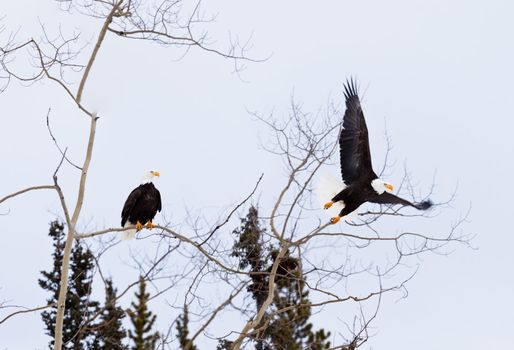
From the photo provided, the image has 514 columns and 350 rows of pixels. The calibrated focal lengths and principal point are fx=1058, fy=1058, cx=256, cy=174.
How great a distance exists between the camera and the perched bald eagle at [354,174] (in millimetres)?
11328

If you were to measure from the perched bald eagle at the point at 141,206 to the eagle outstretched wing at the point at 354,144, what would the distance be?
2.11 m

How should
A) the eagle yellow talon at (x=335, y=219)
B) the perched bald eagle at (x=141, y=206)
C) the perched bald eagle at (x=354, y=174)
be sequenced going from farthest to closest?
the perched bald eagle at (x=354, y=174) < the perched bald eagle at (x=141, y=206) < the eagle yellow talon at (x=335, y=219)

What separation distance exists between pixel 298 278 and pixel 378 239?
836mm

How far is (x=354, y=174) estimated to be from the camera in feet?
38.2

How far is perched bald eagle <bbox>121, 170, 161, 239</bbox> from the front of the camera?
430 inches

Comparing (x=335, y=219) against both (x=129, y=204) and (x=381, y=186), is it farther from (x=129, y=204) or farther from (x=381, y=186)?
Answer: (x=129, y=204)

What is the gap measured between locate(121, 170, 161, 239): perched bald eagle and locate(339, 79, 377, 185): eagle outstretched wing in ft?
6.92

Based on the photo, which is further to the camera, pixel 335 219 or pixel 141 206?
pixel 141 206

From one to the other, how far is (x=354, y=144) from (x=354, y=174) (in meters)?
0.33

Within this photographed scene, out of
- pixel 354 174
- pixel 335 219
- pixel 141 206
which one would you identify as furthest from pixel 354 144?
pixel 141 206

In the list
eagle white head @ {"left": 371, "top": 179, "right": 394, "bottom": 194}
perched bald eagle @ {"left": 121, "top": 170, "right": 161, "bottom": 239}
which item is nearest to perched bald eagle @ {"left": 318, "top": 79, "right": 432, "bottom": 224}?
eagle white head @ {"left": 371, "top": 179, "right": 394, "bottom": 194}

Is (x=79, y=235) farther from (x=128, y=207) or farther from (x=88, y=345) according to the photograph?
(x=88, y=345)

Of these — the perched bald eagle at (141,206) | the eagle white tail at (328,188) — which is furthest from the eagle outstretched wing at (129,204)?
the eagle white tail at (328,188)

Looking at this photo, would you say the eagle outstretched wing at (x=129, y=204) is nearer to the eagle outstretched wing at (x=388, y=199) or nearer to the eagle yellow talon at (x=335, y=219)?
the eagle yellow talon at (x=335, y=219)
